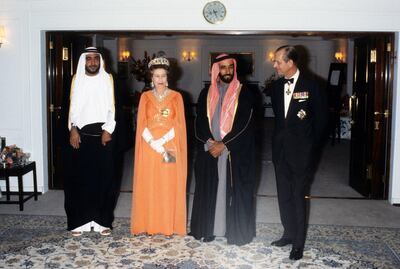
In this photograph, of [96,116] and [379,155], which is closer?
[96,116]

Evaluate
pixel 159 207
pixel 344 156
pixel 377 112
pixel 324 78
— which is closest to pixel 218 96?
pixel 159 207

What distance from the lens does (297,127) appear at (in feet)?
13.1

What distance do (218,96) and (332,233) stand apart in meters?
1.77

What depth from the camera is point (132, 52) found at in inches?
670

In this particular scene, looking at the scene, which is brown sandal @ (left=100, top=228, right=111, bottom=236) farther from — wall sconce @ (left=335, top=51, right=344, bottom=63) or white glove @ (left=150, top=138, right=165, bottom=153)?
wall sconce @ (left=335, top=51, right=344, bottom=63)

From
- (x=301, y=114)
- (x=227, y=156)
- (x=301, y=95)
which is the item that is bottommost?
(x=227, y=156)

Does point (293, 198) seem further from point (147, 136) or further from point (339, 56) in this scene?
point (339, 56)

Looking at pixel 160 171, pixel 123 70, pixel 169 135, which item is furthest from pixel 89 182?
pixel 123 70

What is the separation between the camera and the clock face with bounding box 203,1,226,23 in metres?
5.88

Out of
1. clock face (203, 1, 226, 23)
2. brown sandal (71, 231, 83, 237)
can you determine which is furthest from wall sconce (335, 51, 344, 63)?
brown sandal (71, 231, 83, 237)

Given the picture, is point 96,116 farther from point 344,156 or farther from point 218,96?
point 344,156

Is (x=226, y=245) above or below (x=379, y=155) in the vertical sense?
below

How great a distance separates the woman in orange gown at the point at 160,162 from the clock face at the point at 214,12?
5.79 feet

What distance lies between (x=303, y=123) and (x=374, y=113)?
239 cm
